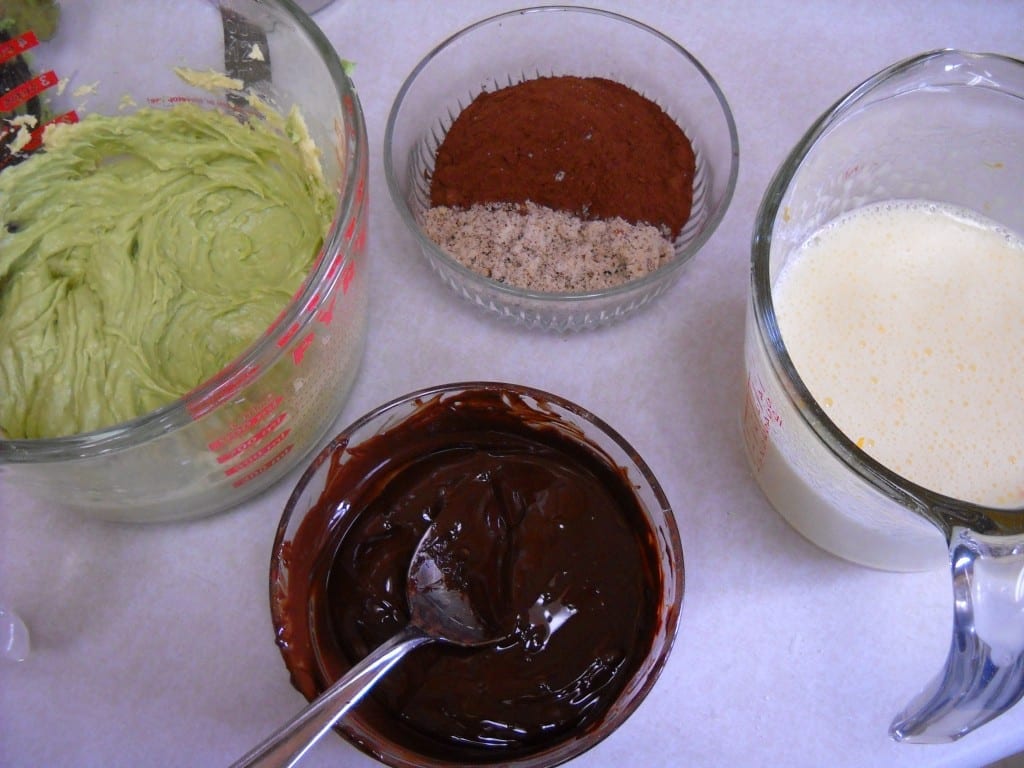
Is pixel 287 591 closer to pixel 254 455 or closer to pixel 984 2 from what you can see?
pixel 254 455

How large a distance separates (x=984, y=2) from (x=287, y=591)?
1221mm

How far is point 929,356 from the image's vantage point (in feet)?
2.95

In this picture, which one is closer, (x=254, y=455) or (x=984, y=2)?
(x=254, y=455)

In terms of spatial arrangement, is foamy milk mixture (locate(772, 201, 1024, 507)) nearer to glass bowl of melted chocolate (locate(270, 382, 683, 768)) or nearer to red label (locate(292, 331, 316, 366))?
glass bowl of melted chocolate (locate(270, 382, 683, 768))

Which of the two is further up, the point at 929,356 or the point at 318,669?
the point at 929,356

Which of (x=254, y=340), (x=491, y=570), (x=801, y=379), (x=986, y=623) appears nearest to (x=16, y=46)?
(x=254, y=340)

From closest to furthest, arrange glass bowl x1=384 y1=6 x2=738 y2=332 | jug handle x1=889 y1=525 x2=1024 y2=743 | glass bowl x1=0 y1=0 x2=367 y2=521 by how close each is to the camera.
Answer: jug handle x1=889 y1=525 x2=1024 y2=743 → glass bowl x1=0 y1=0 x2=367 y2=521 → glass bowl x1=384 y1=6 x2=738 y2=332

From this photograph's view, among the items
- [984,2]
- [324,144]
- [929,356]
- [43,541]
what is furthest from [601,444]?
[984,2]

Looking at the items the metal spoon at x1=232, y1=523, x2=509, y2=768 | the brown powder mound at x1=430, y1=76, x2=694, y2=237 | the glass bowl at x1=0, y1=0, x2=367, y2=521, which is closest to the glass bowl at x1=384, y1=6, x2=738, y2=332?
the brown powder mound at x1=430, y1=76, x2=694, y2=237

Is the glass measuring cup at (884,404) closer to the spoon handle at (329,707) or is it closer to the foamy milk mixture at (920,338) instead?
the foamy milk mixture at (920,338)

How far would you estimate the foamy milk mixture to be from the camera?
0.86 m

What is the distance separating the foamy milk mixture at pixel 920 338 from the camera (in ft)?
2.81

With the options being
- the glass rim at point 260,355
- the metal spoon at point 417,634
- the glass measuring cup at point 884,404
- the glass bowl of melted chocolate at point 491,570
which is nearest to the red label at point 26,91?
the glass rim at point 260,355

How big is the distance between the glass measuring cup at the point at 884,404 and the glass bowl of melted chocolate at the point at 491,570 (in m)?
0.16
